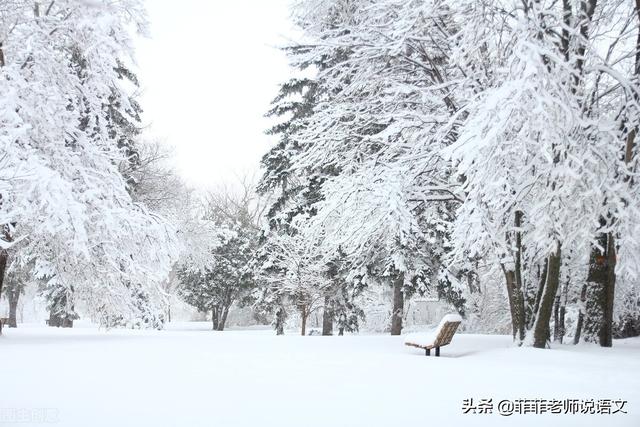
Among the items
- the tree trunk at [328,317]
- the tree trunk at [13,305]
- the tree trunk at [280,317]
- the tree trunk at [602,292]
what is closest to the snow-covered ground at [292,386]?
the tree trunk at [602,292]

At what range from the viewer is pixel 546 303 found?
870 cm

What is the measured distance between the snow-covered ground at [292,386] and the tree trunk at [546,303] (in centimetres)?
69

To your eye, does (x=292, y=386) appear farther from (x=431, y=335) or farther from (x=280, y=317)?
(x=280, y=317)

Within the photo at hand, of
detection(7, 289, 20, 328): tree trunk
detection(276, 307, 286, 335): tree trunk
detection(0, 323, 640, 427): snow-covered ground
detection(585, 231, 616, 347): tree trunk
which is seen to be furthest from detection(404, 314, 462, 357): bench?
detection(7, 289, 20, 328): tree trunk

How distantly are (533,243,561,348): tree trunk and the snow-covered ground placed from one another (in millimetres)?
687

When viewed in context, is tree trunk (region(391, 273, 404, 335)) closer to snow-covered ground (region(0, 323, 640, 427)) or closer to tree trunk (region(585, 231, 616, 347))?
tree trunk (region(585, 231, 616, 347))

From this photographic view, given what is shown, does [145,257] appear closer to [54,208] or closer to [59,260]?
[59,260]

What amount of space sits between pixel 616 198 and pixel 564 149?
1.17 m

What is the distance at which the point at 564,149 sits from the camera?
6797 mm

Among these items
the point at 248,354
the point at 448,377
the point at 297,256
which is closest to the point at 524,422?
the point at 448,377

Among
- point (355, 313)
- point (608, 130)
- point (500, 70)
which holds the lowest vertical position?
point (355, 313)

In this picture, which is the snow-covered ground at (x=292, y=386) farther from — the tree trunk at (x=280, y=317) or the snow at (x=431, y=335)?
the tree trunk at (x=280, y=317)

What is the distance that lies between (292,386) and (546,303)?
219 inches

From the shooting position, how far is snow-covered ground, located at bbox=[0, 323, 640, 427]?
400cm
